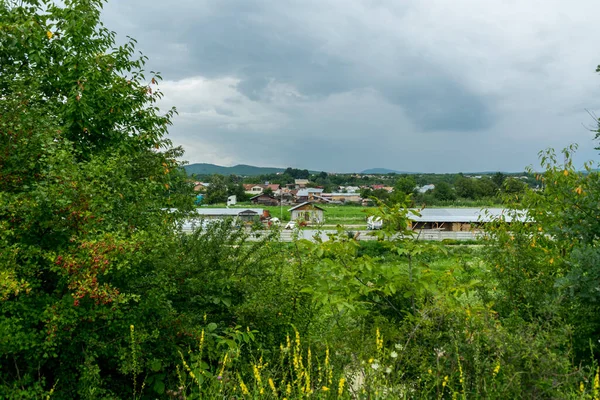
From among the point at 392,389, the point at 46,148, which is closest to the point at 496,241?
the point at 392,389

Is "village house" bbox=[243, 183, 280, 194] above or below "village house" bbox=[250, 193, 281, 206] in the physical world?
above

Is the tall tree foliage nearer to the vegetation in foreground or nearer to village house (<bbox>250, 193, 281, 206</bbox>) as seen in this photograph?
the vegetation in foreground

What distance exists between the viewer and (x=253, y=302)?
4.37 meters

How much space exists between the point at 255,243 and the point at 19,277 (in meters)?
2.54

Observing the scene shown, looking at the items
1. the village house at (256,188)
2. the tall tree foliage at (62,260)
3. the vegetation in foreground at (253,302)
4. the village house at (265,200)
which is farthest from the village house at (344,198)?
the tall tree foliage at (62,260)

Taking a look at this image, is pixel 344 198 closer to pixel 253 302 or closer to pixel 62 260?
pixel 253 302

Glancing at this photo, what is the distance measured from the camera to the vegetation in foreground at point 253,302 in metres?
3.17

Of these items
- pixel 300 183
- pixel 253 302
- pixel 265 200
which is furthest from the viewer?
pixel 300 183

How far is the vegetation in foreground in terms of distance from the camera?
3.17 meters

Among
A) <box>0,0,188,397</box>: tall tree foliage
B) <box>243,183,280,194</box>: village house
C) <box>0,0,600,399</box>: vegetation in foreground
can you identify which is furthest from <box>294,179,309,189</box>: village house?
<box>0,0,188,397</box>: tall tree foliage

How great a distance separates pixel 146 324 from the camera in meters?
3.87

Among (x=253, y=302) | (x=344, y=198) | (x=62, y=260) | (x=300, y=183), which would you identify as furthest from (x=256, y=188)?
(x=62, y=260)

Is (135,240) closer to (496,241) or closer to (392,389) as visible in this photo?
(392,389)

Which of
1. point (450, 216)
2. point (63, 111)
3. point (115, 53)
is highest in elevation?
point (115, 53)
